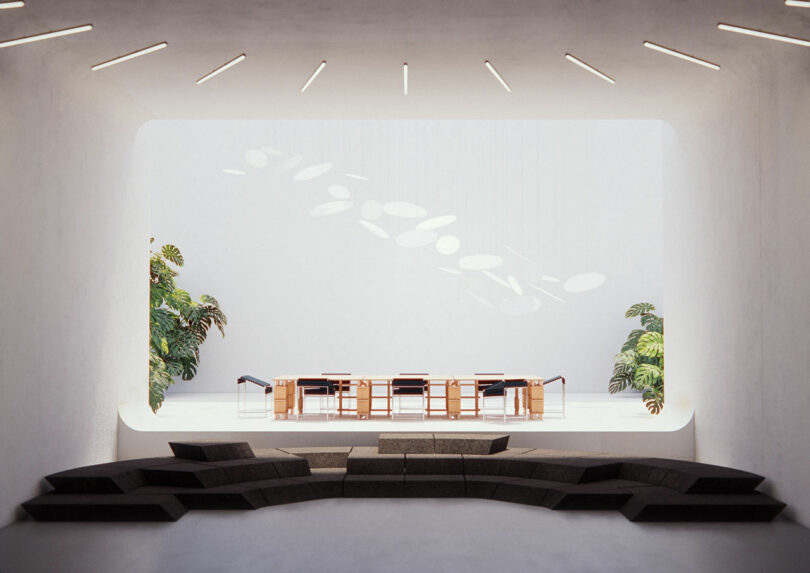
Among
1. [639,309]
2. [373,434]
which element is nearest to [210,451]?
[373,434]

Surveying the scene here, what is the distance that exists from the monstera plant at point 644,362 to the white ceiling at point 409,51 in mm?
3767

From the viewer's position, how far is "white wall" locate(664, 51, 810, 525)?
6.09 meters

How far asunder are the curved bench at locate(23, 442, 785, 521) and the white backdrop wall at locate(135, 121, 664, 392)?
6747mm

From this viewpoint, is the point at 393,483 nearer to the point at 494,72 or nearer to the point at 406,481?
the point at 406,481

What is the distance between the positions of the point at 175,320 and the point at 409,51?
27.6ft

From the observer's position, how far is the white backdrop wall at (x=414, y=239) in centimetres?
1460

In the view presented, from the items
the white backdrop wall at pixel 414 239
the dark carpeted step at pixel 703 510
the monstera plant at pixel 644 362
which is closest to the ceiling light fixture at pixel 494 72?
the dark carpeted step at pixel 703 510

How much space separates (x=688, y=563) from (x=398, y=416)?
20.9ft

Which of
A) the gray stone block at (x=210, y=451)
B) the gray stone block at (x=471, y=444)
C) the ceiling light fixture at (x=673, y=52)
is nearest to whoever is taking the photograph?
the ceiling light fixture at (x=673, y=52)

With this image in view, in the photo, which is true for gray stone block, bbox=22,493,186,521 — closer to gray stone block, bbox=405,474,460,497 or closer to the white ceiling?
gray stone block, bbox=405,474,460,497

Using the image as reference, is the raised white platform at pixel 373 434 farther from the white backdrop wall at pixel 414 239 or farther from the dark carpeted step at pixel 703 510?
the white backdrop wall at pixel 414 239

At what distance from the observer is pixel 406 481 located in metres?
7.14

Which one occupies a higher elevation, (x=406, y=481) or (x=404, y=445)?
(x=404, y=445)

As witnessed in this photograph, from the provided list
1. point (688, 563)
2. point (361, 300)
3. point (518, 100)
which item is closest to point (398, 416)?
point (361, 300)
